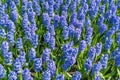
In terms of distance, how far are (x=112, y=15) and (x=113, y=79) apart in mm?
1517

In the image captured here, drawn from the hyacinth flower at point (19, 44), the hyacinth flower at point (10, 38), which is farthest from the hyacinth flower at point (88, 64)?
the hyacinth flower at point (10, 38)

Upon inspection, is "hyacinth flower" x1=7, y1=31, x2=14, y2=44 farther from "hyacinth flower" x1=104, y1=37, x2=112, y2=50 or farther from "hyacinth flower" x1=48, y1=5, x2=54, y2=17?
"hyacinth flower" x1=104, y1=37, x2=112, y2=50

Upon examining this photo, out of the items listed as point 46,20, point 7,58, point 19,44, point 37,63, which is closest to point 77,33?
point 46,20

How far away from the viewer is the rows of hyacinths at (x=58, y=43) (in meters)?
4.12

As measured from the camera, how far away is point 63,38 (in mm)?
4980

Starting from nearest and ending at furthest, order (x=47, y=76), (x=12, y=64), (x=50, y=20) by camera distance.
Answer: (x=47, y=76), (x=12, y=64), (x=50, y=20)

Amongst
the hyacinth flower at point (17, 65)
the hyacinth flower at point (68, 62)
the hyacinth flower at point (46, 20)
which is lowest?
the hyacinth flower at point (68, 62)


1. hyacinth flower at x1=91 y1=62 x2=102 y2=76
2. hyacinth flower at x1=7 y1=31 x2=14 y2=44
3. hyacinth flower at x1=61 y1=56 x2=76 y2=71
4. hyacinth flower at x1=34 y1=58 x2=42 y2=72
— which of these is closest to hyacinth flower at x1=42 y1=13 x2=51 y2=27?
hyacinth flower at x1=7 y1=31 x2=14 y2=44

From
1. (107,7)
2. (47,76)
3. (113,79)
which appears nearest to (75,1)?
(107,7)

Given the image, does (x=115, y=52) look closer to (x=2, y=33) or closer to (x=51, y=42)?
(x=51, y=42)

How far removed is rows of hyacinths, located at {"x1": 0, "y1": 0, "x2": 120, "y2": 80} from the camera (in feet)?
13.5

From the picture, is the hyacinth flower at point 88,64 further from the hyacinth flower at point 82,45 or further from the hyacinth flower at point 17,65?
the hyacinth flower at point 17,65

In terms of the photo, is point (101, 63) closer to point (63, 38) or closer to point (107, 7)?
point (63, 38)

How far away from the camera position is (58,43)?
5098 millimetres
